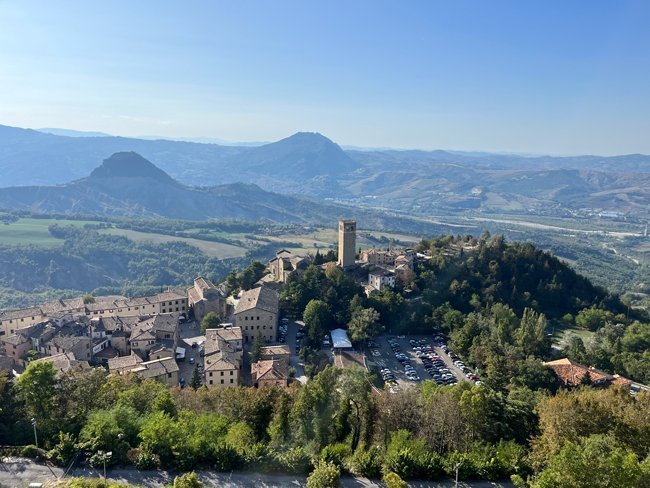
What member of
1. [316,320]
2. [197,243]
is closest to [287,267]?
[316,320]

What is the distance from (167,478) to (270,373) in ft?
60.0

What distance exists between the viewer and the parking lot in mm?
42684

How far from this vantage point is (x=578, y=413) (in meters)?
20.4

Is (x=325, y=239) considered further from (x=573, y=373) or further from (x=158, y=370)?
(x=158, y=370)

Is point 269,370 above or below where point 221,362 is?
below

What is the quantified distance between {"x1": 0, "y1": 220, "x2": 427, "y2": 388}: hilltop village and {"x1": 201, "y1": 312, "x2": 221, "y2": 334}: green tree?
39 centimetres

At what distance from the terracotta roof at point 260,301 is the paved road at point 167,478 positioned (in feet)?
93.3

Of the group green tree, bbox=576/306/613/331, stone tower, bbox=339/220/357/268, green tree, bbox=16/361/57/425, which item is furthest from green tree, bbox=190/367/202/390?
green tree, bbox=576/306/613/331

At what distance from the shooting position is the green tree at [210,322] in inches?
1965

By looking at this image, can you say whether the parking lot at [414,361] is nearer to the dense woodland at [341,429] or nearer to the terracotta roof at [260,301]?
the dense woodland at [341,429]

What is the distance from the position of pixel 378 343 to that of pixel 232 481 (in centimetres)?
3237

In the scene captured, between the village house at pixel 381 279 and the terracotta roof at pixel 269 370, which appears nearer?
the terracotta roof at pixel 269 370

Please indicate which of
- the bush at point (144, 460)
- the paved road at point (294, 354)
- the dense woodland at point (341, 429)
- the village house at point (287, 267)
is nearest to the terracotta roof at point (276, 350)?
the paved road at point (294, 354)

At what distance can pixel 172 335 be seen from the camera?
1790 inches
